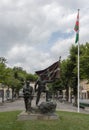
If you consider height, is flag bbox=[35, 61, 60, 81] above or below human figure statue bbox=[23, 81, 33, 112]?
above

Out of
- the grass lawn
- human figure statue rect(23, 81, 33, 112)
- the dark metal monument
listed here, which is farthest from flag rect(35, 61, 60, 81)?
the grass lawn

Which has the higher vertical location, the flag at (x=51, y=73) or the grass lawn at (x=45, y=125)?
the flag at (x=51, y=73)

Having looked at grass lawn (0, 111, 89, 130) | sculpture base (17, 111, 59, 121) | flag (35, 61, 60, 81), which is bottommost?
grass lawn (0, 111, 89, 130)

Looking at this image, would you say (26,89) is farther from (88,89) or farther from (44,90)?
(88,89)

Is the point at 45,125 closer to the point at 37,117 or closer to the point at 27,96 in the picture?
the point at 37,117

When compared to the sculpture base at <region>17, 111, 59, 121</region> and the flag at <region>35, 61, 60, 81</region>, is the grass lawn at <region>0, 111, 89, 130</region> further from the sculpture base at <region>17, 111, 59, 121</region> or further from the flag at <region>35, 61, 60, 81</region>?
the flag at <region>35, 61, 60, 81</region>

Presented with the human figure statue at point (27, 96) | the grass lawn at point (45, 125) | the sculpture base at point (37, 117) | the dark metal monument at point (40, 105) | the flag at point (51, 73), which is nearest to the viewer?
the grass lawn at point (45, 125)

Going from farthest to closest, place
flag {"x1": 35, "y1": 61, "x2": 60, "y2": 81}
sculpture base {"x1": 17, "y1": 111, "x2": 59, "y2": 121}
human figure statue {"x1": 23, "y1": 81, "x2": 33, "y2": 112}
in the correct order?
flag {"x1": 35, "y1": 61, "x2": 60, "y2": 81} → human figure statue {"x1": 23, "y1": 81, "x2": 33, "y2": 112} → sculpture base {"x1": 17, "y1": 111, "x2": 59, "y2": 121}

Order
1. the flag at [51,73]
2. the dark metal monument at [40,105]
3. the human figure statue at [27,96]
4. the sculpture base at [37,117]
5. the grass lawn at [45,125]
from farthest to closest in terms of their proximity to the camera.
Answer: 1. the flag at [51,73]
2. the human figure statue at [27,96]
3. the dark metal monument at [40,105]
4. the sculpture base at [37,117]
5. the grass lawn at [45,125]

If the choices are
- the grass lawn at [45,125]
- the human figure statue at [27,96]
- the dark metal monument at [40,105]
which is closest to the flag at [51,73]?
the dark metal monument at [40,105]

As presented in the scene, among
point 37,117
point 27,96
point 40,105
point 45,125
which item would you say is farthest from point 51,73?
point 45,125

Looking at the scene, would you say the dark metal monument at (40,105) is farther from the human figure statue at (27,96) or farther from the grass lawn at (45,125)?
the grass lawn at (45,125)

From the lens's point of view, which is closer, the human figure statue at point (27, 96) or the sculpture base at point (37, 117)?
the sculpture base at point (37, 117)

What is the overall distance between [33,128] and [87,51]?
29.0 m
